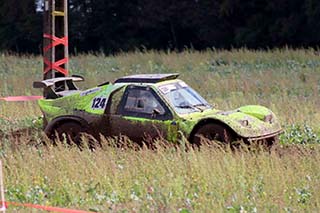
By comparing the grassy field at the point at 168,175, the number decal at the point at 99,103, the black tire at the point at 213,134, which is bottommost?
the grassy field at the point at 168,175

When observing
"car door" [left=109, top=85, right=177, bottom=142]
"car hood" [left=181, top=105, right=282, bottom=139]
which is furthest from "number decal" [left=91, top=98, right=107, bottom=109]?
"car hood" [left=181, top=105, right=282, bottom=139]

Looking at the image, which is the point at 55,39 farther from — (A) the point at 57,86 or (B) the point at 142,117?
(B) the point at 142,117

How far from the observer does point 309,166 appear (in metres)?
8.98

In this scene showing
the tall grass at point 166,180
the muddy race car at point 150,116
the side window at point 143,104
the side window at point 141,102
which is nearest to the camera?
the tall grass at point 166,180

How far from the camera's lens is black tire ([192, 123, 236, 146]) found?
404 inches

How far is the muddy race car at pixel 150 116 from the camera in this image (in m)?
10.5

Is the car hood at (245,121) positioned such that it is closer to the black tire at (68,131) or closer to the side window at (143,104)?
the side window at (143,104)

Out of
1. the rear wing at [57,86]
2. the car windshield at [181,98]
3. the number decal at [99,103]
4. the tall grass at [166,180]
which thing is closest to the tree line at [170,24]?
the rear wing at [57,86]

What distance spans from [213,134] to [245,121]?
50 centimetres

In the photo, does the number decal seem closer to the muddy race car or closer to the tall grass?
the muddy race car

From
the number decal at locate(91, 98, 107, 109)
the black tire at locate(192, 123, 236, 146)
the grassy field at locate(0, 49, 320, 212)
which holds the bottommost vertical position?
the grassy field at locate(0, 49, 320, 212)

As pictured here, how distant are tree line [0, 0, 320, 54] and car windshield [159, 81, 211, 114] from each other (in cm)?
2721

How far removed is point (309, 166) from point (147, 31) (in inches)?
1497

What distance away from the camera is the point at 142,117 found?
1096 cm
